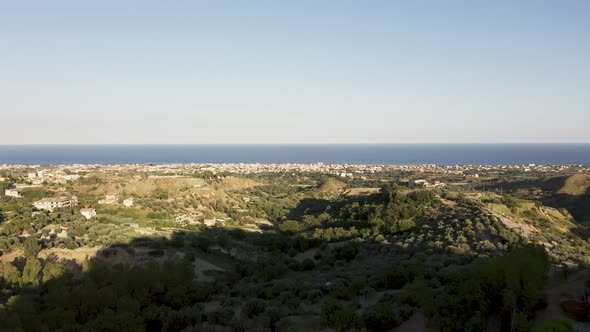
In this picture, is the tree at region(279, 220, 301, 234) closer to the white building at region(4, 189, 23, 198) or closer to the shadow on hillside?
the white building at region(4, 189, 23, 198)

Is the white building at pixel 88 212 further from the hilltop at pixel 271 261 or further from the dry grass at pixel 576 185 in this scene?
the dry grass at pixel 576 185

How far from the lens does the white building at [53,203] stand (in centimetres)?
4691

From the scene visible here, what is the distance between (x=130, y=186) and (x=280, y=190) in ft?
95.7

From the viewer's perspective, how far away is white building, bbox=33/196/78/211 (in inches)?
1847

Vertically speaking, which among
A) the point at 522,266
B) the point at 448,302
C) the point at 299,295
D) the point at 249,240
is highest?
the point at 522,266

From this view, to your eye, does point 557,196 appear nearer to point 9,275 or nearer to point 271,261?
point 271,261

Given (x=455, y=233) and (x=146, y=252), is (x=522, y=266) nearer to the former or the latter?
(x=455, y=233)

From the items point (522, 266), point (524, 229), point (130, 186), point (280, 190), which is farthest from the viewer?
point (280, 190)

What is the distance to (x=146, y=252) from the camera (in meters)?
31.8

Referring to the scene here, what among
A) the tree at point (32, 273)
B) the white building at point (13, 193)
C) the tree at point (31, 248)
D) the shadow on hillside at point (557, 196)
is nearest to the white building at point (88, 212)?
the tree at point (31, 248)

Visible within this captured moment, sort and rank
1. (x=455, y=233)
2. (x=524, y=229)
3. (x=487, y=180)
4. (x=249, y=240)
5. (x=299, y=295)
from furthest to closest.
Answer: (x=487, y=180) → (x=249, y=240) → (x=524, y=229) → (x=455, y=233) → (x=299, y=295)

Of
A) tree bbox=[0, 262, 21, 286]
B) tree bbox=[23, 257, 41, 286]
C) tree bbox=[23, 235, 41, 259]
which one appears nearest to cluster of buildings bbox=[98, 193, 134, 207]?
tree bbox=[23, 235, 41, 259]

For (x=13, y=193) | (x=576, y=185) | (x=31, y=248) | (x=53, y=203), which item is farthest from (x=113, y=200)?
(x=576, y=185)

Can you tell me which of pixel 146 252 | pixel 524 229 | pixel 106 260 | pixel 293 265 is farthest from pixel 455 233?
pixel 106 260
